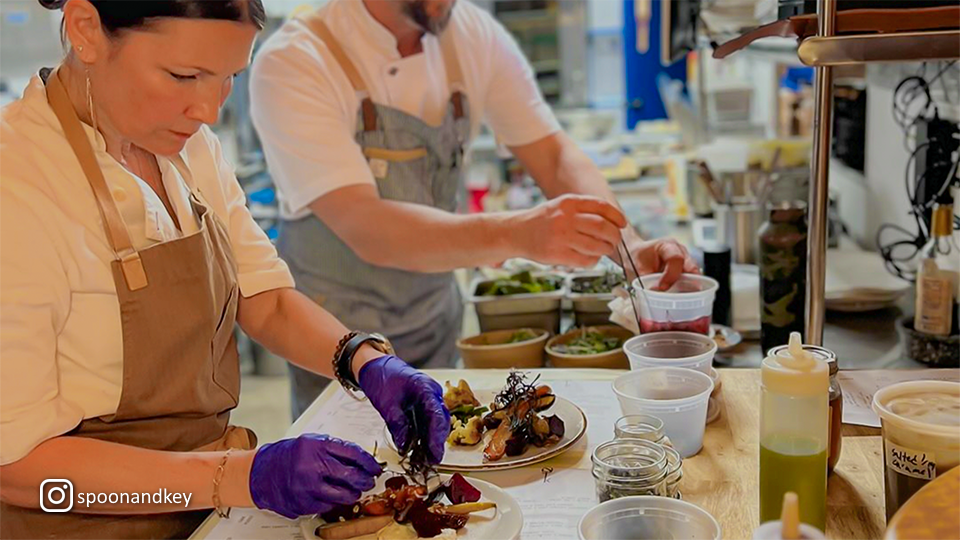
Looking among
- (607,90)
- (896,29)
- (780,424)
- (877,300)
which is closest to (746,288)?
(877,300)

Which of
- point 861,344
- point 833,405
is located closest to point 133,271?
point 833,405

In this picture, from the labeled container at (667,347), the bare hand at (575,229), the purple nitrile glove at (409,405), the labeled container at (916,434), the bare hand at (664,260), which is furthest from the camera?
the bare hand at (664,260)

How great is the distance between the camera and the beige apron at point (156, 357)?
4.20 ft

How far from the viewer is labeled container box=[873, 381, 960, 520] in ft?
3.38

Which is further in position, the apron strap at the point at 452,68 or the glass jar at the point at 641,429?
the apron strap at the point at 452,68

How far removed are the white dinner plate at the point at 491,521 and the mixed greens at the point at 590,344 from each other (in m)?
0.75

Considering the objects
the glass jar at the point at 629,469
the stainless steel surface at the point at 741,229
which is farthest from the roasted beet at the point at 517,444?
the stainless steel surface at the point at 741,229

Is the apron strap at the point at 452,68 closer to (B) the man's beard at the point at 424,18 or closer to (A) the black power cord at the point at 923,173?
(B) the man's beard at the point at 424,18

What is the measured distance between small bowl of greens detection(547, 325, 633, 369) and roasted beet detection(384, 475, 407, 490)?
731mm

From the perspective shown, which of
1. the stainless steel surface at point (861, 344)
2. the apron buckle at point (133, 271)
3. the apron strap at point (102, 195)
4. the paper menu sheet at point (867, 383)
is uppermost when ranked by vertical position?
the apron strap at point (102, 195)

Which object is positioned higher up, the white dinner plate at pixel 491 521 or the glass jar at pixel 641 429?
the glass jar at pixel 641 429

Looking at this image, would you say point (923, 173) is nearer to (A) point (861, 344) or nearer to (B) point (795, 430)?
(A) point (861, 344)

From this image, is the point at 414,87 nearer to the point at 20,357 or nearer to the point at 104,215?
the point at 104,215

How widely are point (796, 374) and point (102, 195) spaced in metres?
0.95
